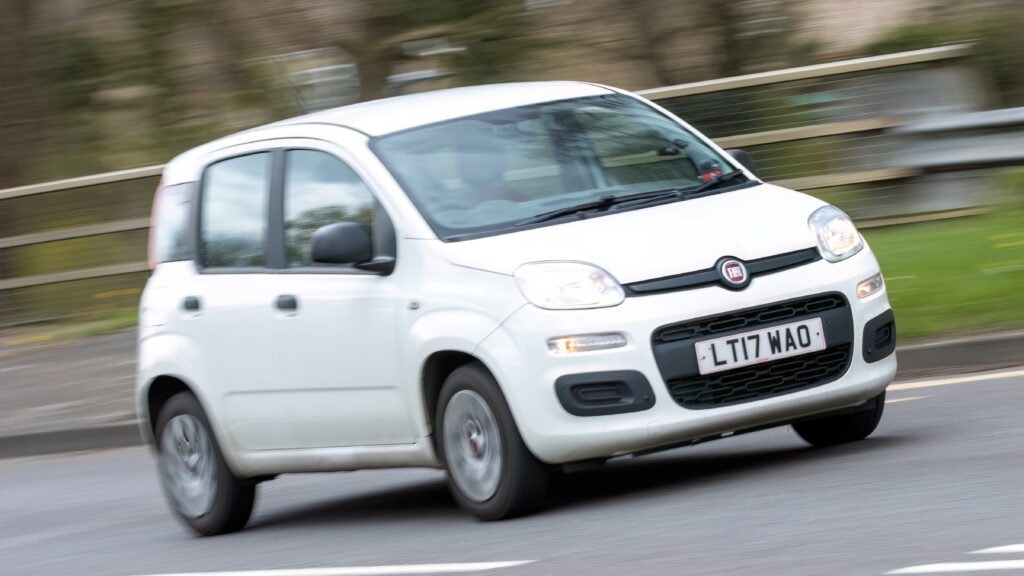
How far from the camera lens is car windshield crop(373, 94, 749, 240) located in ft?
24.0

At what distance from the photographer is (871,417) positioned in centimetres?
772

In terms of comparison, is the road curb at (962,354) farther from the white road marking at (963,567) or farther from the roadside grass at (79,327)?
the roadside grass at (79,327)

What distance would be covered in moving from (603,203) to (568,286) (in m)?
0.74

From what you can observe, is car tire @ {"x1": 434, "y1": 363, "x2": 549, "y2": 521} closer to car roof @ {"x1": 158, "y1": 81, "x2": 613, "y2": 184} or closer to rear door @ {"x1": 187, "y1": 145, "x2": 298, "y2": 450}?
rear door @ {"x1": 187, "y1": 145, "x2": 298, "y2": 450}

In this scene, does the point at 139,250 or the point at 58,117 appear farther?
the point at 58,117

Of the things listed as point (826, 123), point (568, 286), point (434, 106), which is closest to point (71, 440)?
point (434, 106)

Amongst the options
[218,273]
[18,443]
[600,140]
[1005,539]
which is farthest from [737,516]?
[18,443]

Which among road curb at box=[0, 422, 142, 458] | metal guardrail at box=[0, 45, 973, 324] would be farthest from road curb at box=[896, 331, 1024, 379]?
road curb at box=[0, 422, 142, 458]

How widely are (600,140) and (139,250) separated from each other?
1135 centimetres

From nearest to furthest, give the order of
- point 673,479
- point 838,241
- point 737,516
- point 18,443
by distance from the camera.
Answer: point 737,516, point 838,241, point 673,479, point 18,443

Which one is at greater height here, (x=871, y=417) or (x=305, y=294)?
(x=305, y=294)

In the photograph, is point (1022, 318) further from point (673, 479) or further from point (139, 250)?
point (139, 250)

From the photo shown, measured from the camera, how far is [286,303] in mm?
7793

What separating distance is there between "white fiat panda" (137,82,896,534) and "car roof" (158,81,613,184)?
0.06 feet
